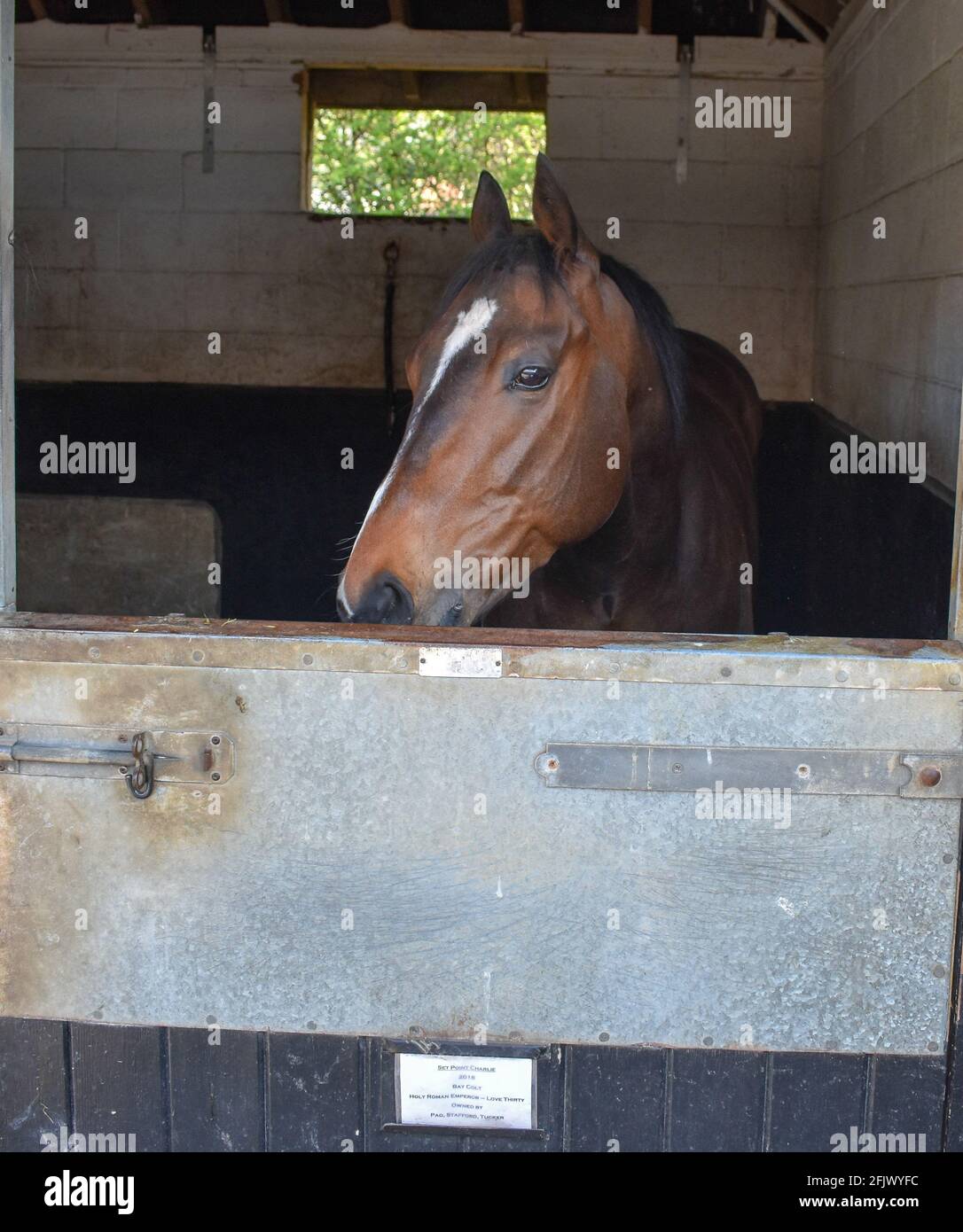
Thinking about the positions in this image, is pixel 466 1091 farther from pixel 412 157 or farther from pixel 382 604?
pixel 412 157

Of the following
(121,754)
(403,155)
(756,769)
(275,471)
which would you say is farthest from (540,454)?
(403,155)

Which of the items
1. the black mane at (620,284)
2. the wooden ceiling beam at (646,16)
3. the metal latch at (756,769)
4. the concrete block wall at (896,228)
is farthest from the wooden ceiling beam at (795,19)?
the metal latch at (756,769)

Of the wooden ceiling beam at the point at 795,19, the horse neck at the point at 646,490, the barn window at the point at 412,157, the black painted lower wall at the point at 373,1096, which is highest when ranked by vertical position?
the barn window at the point at 412,157

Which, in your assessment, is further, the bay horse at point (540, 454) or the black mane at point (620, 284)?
the black mane at point (620, 284)

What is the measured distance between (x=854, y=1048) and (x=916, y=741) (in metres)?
0.38

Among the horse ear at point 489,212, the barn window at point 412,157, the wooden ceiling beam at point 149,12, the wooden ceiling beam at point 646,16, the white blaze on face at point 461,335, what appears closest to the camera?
the white blaze on face at point 461,335

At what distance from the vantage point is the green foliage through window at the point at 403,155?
1400cm

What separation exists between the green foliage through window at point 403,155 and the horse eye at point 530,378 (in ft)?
41.3

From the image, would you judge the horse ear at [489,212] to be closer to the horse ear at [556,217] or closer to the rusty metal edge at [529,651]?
the horse ear at [556,217]

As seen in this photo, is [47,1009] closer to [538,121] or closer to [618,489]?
[618,489]

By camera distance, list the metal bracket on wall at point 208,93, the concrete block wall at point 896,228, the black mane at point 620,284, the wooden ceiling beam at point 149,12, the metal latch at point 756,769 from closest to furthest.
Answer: the metal latch at point 756,769 < the black mane at point 620,284 < the concrete block wall at point 896,228 < the wooden ceiling beam at point 149,12 < the metal bracket on wall at point 208,93

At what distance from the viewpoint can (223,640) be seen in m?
1.50

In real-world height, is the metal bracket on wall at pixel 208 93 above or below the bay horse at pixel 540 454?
above

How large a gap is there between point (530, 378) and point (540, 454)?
0.11 metres
